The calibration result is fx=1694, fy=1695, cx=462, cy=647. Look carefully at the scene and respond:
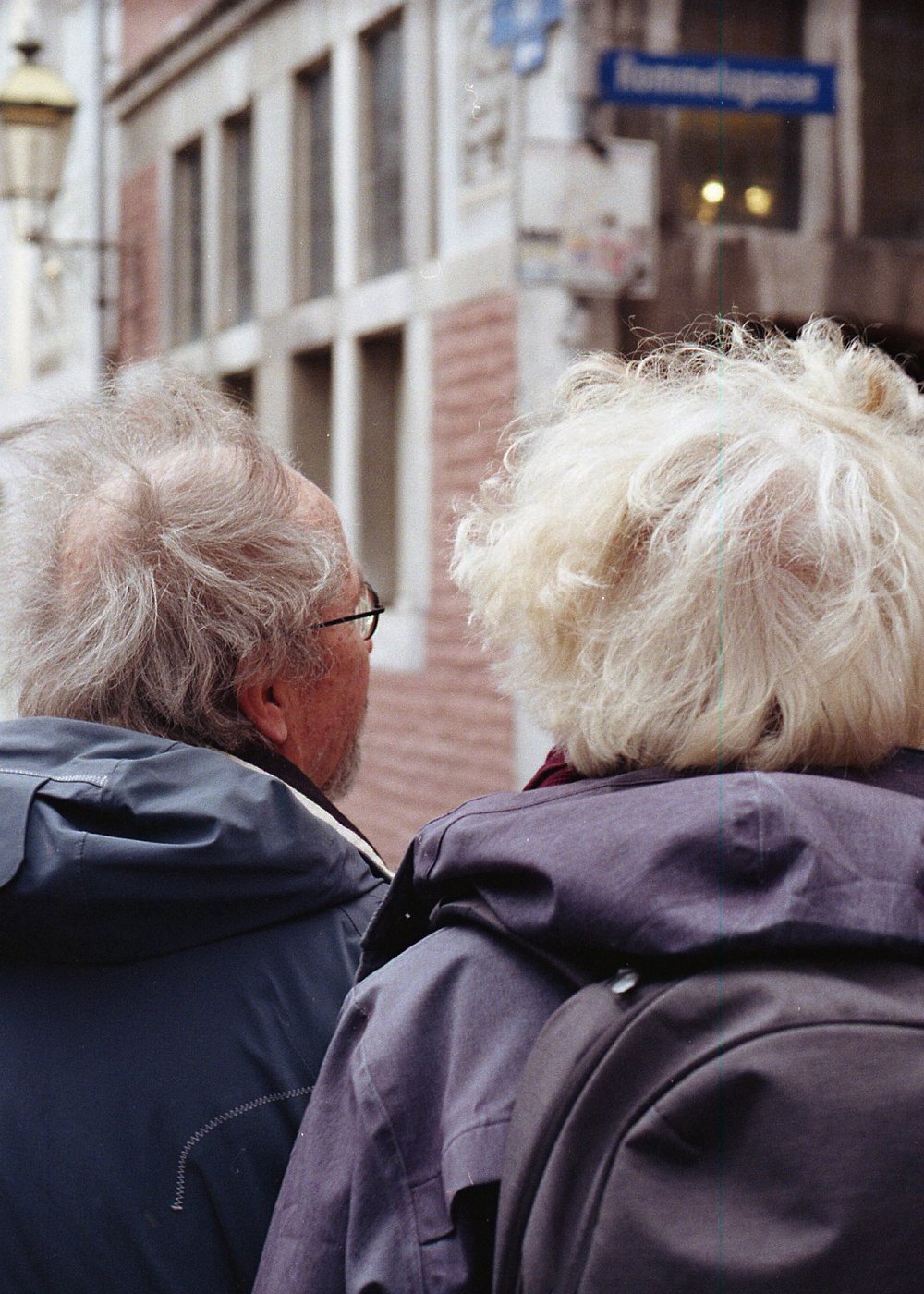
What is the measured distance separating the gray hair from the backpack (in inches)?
24.4

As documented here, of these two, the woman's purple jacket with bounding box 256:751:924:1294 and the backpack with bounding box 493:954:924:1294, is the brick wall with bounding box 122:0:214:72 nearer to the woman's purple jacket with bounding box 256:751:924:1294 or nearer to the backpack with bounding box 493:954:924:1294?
the woman's purple jacket with bounding box 256:751:924:1294

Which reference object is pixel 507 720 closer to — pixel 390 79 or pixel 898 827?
pixel 390 79

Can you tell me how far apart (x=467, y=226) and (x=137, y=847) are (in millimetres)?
5268

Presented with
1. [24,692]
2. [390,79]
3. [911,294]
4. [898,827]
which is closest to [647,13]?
[911,294]

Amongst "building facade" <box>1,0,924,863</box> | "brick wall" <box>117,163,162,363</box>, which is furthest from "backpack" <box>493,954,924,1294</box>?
"brick wall" <box>117,163,162,363</box>

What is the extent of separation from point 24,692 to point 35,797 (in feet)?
0.87

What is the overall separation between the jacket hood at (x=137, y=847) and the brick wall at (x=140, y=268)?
801cm

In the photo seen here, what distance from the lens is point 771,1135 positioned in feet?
3.01

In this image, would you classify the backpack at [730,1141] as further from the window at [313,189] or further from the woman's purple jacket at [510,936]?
the window at [313,189]

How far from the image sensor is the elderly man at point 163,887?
4.21 ft

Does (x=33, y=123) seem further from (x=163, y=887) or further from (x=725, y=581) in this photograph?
(x=725, y=581)

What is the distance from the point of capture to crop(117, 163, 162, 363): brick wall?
9.30 metres

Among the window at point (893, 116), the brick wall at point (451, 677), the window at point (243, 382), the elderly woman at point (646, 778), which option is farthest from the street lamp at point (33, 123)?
the elderly woman at point (646, 778)

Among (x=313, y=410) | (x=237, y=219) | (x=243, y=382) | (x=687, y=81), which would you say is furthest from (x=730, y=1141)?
(x=237, y=219)
